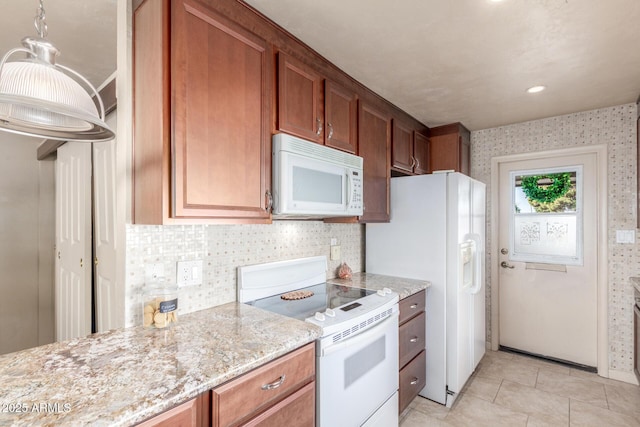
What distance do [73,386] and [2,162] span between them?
3106 millimetres

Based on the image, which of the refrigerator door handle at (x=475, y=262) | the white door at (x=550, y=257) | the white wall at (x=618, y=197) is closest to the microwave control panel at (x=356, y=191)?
the refrigerator door handle at (x=475, y=262)

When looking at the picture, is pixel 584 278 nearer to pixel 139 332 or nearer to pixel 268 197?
pixel 268 197

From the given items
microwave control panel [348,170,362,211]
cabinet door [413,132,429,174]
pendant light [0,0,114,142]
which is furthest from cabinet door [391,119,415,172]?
pendant light [0,0,114,142]

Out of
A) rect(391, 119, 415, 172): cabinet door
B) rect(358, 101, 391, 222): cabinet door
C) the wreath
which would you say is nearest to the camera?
rect(358, 101, 391, 222): cabinet door

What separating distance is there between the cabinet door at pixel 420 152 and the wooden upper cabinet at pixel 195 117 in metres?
1.86

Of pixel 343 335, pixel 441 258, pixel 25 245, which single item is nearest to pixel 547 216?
pixel 441 258

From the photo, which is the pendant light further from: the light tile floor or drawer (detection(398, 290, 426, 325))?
the light tile floor

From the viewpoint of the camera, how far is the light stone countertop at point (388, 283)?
2149mm

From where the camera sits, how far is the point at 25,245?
9.61 feet

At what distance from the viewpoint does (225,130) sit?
4.44 feet

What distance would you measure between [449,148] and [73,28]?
298 cm

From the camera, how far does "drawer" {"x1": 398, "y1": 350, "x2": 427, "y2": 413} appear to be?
2074 mm

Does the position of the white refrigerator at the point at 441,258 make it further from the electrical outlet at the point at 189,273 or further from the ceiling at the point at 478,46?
the electrical outlet at the point at 189,273

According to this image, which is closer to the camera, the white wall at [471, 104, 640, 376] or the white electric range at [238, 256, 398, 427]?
the white electric range at [238, 256, 398, 427]
